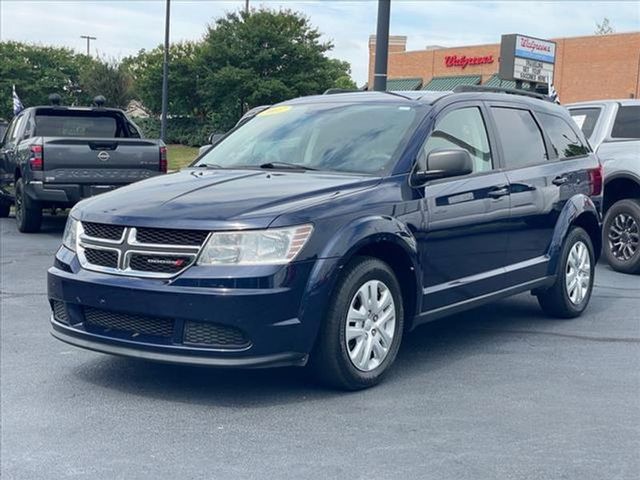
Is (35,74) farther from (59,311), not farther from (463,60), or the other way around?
(59,311)

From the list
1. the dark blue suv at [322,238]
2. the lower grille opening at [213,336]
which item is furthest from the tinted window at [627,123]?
the lower grille opening at [213,336]

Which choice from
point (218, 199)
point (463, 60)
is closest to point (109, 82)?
point (463, 60)

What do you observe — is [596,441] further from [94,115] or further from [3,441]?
[94,115]

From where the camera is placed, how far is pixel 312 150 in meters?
5.86

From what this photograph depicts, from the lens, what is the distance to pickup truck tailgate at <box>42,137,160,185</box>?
11.4 m

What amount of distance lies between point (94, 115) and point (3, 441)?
9.49 metres

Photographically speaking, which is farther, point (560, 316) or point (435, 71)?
point (435, 71)

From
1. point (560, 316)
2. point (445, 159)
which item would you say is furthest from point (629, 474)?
point (560, 316)

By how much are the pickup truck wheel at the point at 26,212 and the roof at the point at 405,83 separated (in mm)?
40188

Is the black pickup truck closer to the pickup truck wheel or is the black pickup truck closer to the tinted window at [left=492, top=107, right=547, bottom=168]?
the pickup truck wheel

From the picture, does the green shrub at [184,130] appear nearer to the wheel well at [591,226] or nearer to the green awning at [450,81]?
the green awning at [450,81]

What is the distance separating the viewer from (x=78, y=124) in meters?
13.2

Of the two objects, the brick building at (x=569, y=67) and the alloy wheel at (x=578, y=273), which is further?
the brick building at (x=569, y=67)

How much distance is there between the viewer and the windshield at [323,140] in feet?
18.5
